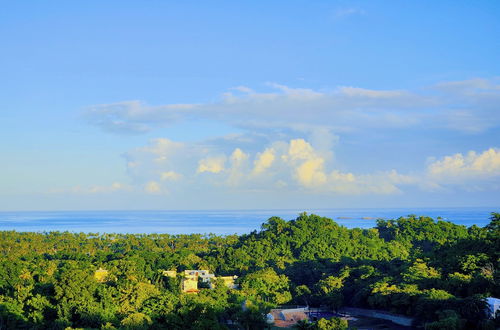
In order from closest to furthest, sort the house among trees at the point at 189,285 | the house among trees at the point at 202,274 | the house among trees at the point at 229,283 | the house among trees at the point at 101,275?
the house among trees at the point at 101,275 < the house among trees at the point at 189,285 < the house among trees at the point at 229,283 < the house among trees at the point at 202,274

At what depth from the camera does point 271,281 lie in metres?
37.7

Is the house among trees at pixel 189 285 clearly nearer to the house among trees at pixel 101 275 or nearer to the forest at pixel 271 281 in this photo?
the forest at pixel 271 281

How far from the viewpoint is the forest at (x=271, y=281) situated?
2438 cm

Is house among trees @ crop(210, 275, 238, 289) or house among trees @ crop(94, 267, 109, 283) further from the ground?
house among trees @ crop(94, 267, 109, 283)

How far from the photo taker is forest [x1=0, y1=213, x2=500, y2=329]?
2438 centimetres

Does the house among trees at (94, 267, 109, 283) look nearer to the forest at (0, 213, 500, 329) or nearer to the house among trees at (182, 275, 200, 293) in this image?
the forest at (0, 213, 500, 329)

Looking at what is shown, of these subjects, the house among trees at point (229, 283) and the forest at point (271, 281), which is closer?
the forest at point (271, 281)

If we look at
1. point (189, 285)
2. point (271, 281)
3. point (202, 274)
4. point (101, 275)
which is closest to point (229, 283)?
point (189, 285)

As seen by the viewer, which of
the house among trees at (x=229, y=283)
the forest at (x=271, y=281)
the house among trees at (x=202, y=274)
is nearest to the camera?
the forest at (x=271, y=281)

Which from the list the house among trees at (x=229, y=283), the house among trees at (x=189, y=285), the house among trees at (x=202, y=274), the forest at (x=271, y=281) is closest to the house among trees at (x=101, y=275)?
the forest at (x=271, y=281)

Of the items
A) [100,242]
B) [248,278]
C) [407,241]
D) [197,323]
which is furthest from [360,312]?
[100,242]

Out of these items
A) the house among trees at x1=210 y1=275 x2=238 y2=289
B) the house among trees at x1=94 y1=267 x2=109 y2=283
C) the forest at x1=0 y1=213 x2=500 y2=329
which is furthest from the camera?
the house among trees at x1=210 y1=275 x2=238 y2=289

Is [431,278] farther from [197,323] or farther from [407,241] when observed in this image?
[407,241]

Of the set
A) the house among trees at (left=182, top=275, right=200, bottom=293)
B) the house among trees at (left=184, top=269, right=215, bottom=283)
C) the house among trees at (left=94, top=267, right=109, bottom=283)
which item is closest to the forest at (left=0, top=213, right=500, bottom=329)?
the house among trees at (left=94, top=267, right=109, bottom=283)
